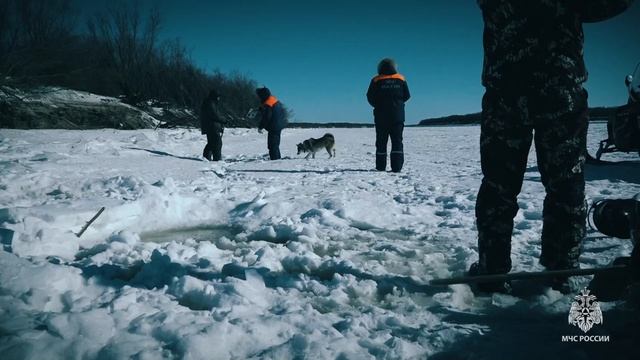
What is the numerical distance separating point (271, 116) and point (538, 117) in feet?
23.4

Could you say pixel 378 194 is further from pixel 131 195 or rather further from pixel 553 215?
pixel 131 195

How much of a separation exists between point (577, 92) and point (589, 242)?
1.20 metres

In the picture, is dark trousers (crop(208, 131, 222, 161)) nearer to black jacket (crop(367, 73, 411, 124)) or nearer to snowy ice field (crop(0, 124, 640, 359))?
black jacket (crop(367, 73, 411, 124))

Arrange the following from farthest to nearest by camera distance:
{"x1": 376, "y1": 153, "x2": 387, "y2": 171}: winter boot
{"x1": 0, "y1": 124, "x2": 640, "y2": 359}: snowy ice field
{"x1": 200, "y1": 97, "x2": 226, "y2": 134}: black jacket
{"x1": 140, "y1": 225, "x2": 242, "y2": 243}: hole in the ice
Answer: {"x1": 200, "y1": 97, "x2": 226, "y2": 134}: black jacket → {"x1": 376, "y1": 153, "x2": 387, "y2": 171}: winter boot → {"x1": 140, "y1": 225, "x2": 242, "y2": 243}: hole in the ice → {"x1": 0, "y1": 124, "x2": 640, "y2": 359}: snowy ice field

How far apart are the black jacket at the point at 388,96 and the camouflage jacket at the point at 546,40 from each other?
387 cm

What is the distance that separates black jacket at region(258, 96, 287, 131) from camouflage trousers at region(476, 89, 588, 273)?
22.4 ft

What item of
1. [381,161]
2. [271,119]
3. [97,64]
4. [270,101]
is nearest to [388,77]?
[381,161]

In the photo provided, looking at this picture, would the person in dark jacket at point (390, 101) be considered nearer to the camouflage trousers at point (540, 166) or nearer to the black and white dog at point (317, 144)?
the black and white dog at point (317, 144)

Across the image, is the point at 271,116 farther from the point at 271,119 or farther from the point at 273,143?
the point at 273,143

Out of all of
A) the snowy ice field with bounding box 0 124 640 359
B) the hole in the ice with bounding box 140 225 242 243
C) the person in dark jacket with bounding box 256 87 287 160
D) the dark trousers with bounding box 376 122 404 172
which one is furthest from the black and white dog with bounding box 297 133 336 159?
the hole in the ice with bounding box 140 225 242 243

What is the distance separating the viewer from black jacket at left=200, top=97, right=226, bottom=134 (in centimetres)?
812

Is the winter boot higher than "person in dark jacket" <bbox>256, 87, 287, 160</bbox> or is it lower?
lower

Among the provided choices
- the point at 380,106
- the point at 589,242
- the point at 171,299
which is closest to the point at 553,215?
the point at 589,242

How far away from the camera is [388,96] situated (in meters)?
5.41
